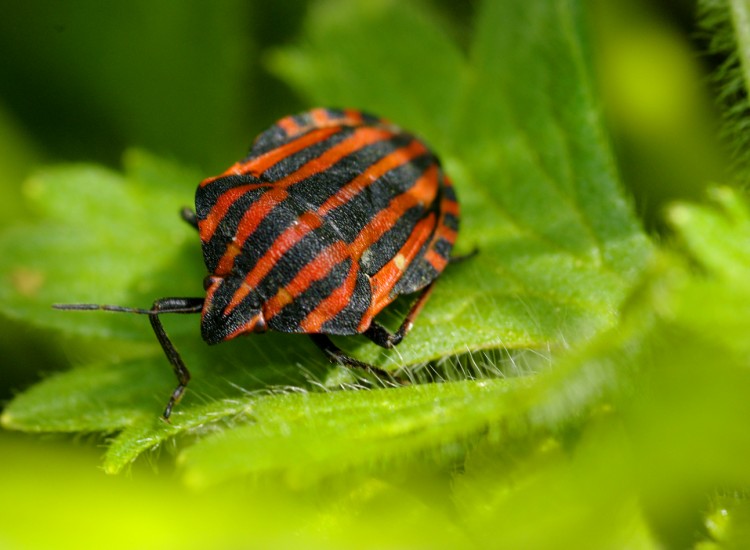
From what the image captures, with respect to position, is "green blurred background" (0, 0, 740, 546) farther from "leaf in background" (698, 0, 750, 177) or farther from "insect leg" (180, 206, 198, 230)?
"insect leg" (180, 206, 198, 230)

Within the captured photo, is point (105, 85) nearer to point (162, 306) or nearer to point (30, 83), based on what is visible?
point (30, 83)

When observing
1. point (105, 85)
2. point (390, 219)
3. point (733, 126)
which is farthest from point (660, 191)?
point (105, 85)

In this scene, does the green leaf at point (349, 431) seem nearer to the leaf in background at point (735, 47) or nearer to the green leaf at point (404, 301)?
the green leaf at point (404, 301)

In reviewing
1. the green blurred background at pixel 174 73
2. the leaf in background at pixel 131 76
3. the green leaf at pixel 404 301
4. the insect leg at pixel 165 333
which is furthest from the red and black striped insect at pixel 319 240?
the leaf in background at pixel 131 76

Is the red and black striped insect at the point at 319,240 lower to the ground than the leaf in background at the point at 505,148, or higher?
lower

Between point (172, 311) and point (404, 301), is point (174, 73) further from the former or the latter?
point (404, 301)

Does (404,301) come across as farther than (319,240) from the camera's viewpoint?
Yes

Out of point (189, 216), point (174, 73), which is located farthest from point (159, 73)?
point (189, 216)
